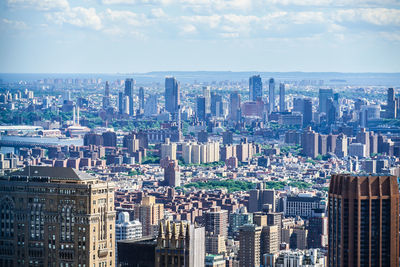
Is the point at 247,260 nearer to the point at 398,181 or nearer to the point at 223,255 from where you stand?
the point at 223,255

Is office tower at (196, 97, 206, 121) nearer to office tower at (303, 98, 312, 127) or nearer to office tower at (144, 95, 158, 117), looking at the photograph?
office tower at (144, 95, 158, 117)

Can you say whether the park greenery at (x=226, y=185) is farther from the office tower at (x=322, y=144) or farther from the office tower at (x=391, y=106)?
the office tower at (x=391, y=106)

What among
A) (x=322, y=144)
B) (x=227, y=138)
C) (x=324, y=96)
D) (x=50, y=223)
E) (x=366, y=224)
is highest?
(x=50, y=223)

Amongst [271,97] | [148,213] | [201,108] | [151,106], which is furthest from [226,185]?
[271,97]

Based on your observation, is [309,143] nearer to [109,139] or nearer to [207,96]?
[109,139]

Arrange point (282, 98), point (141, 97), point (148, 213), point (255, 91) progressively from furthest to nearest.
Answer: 1. point (282, 98)
2. point (255, 91)
3. point (141, 97)
4. point (148, 213)

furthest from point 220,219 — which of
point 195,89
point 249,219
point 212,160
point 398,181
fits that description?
point 195,89
